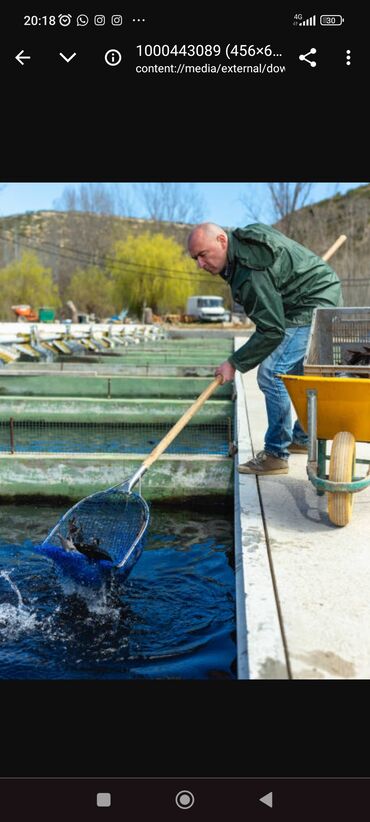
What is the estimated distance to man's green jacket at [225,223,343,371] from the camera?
403 centimetres

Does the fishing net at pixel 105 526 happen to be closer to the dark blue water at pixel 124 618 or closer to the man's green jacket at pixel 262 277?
the dark blue water at pixel 124 618

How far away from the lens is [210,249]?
4.02 m

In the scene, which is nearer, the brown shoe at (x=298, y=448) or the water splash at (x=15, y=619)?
the water splash at (x=15, y=619)

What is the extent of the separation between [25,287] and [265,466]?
46.3m

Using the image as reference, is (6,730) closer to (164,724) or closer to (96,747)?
(96,747)

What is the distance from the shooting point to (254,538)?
11.8ft

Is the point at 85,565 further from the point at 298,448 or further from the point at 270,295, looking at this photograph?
the point at 298,448
